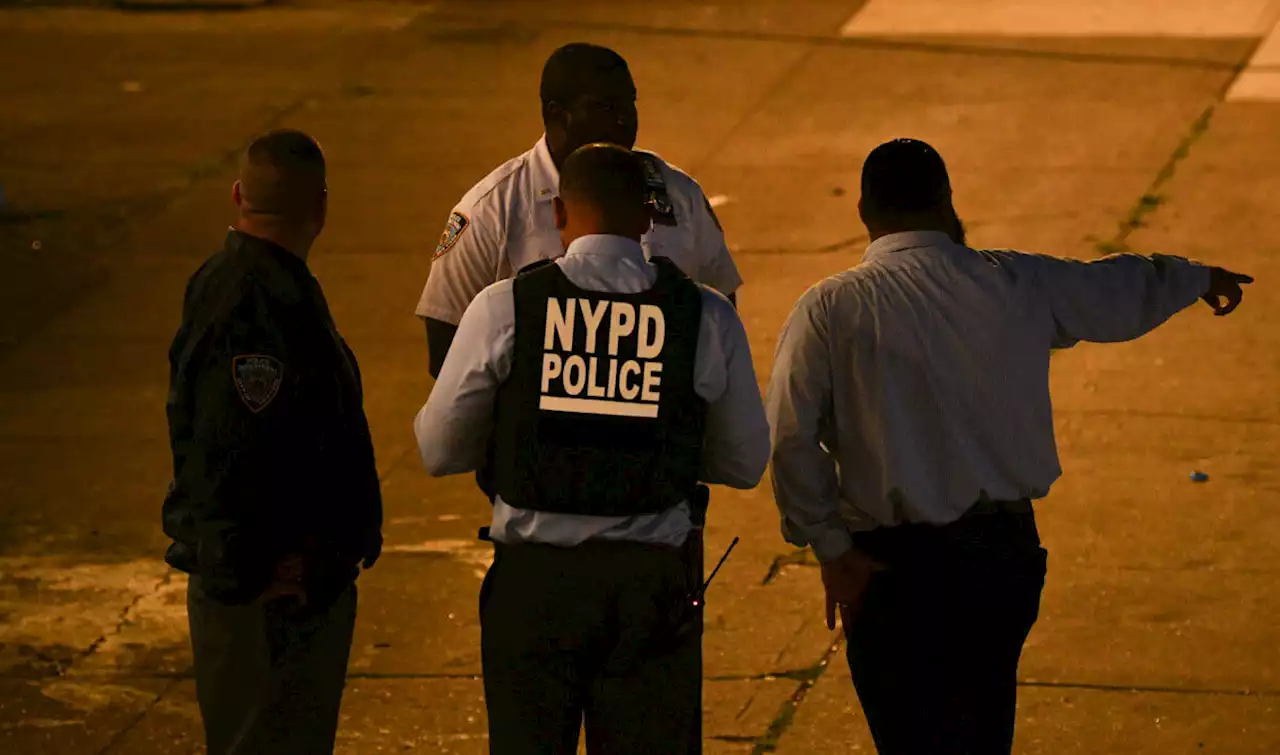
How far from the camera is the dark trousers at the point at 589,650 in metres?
4.09

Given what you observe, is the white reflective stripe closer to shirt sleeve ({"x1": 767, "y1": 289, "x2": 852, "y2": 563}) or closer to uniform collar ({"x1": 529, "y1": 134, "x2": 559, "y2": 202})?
shirt sleeve ({"x1": 767, "y1": 289, "x2": 852, "y2": 563})

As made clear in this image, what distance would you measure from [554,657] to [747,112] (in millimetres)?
8542

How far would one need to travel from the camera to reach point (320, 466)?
4.22m

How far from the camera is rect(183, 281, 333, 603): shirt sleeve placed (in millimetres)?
4090

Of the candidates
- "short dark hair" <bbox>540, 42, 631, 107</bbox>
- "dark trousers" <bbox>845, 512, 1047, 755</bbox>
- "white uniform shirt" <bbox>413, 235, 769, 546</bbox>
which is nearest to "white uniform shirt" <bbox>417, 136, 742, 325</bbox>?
"short dark hair" <bbox>540, 42, 631, 107</bbox>

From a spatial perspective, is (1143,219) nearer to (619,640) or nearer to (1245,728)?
(1245,728)

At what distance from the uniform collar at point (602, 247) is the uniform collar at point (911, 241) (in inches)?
22.1

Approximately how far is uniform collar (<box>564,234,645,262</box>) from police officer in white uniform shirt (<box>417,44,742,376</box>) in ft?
3.11

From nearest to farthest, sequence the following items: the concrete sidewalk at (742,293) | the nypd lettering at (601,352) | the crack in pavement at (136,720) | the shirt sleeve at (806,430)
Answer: the nypd lettering at (601,352) < the shirt sleeve at (806,430) < the crack in pavement at (136,720) < the concrete sidewalk at (742,293)

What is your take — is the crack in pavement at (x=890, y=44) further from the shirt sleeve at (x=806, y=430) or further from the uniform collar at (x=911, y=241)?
the shirt sleeve at (x=806, y=430)

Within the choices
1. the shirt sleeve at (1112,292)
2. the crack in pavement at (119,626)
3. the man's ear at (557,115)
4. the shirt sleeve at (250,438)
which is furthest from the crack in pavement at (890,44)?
the shirt sleeve at (250,438)

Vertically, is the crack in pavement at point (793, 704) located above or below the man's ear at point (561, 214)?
below

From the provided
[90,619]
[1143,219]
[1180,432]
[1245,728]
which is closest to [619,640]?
[1245,728]

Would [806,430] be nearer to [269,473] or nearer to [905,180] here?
[905,180]
